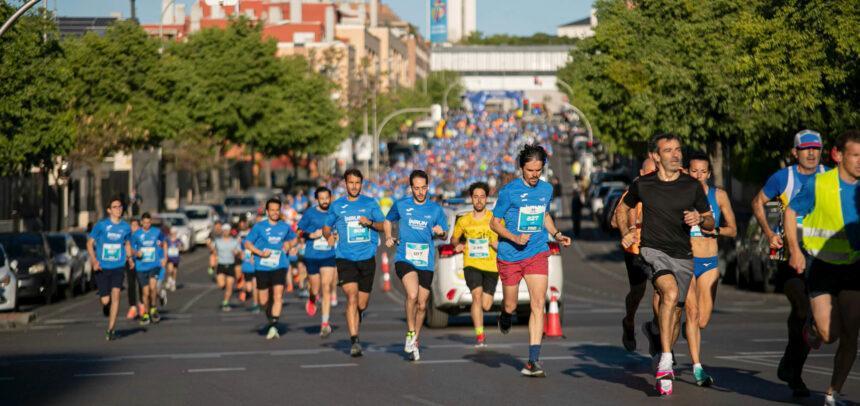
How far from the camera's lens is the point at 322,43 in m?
123

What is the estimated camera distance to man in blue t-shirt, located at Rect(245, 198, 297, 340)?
2045 cm

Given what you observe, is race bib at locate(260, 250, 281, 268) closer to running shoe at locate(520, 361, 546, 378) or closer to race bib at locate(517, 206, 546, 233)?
race bib at locate(517, 206, 546, 233)

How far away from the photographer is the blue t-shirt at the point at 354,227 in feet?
54.0

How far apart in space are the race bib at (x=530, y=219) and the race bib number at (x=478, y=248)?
2.56 metres

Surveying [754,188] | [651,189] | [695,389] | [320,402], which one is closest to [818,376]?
[695,389]

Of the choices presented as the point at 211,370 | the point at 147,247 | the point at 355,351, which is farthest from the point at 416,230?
the point at 147,247

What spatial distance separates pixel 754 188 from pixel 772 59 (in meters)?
33.2

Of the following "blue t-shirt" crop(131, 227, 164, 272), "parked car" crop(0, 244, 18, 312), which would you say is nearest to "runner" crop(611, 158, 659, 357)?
"blue t-shirt" crop(131, 227, 164, 272)

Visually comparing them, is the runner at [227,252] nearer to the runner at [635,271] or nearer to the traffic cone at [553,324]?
the traffic cone at [553,324]

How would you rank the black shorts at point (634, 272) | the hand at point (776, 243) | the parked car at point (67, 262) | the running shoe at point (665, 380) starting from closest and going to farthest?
the running shoe at point (665, 380), the hand at point (776, 243), the black shorts at point (634, 272), the parked car at point (67, 262)

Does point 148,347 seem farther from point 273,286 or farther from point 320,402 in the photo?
point 320,402

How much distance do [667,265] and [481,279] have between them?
4.84m

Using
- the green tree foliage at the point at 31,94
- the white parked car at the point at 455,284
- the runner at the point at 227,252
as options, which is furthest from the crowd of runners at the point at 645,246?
the green tree foliage at the point at 31,94

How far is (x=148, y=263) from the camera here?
81.5 ft
